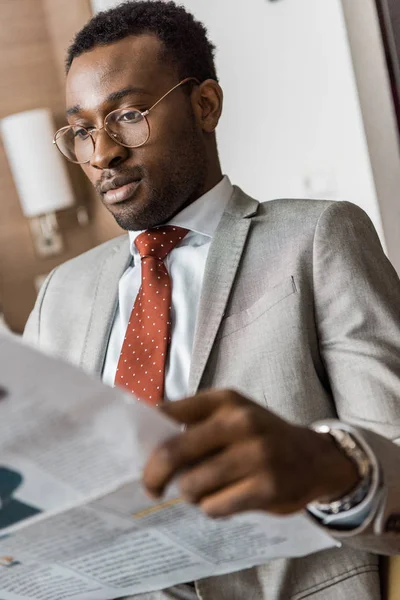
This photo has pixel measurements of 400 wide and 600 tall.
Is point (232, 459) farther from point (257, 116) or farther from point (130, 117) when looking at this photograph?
point (257, 116)

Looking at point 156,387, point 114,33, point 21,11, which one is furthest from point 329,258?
point 21,11

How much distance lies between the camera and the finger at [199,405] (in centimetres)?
76

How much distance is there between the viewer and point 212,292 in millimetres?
1435

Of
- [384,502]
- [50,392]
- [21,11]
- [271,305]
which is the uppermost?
[21,11]

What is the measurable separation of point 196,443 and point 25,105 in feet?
9.84

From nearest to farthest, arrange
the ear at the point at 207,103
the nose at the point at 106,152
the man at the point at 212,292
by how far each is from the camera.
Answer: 1. the man at the point at 212,292
2. the nose at the point at 106,152
3. the ear at the point at 207,103

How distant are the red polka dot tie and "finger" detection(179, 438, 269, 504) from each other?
0.65 m

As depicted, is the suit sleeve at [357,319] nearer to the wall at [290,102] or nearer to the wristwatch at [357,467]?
the wristwatch at [357,467]

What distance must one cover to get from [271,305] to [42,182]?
2.10m

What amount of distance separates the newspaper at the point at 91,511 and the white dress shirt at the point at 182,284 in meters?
0.45

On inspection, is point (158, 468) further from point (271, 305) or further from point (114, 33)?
point (114, 33)

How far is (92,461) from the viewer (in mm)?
745

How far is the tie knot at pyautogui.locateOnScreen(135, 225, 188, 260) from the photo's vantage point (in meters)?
1.56

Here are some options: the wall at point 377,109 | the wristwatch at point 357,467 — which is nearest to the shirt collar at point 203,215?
the wall at point 377,109
